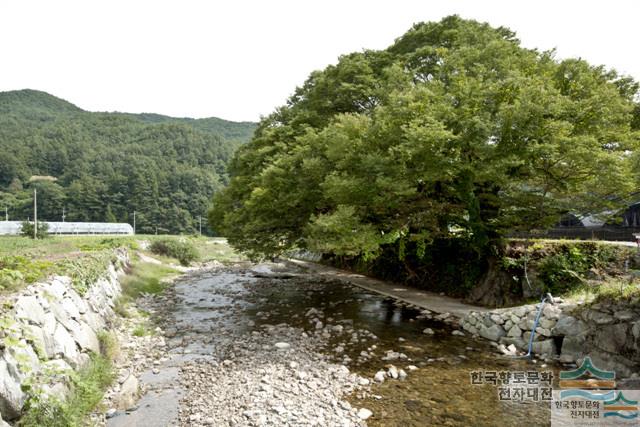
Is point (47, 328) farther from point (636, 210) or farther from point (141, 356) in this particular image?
point (636, 210)

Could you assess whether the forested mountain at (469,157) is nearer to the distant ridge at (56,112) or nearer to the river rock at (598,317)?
the river rock at (598,317)

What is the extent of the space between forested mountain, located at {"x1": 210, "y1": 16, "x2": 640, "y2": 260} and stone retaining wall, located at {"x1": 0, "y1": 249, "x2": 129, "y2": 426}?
6875 millimetres

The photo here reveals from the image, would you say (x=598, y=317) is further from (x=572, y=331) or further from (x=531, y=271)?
(x=531, y=271)

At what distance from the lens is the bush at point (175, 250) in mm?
31484

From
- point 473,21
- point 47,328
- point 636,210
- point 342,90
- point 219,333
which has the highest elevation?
point 473,21

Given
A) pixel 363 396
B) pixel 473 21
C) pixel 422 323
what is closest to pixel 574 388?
pixel 363 396

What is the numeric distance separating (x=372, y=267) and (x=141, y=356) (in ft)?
51.5

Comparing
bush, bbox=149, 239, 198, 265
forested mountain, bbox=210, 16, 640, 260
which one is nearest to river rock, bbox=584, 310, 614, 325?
forested mountain, bbox=210, 16, 640, 260

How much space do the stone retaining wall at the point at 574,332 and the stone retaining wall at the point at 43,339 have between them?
9.58 metres

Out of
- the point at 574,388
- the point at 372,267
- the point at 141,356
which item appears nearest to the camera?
the point at 574,388

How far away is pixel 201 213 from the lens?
85500mm

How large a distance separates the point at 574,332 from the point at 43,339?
10.9 m

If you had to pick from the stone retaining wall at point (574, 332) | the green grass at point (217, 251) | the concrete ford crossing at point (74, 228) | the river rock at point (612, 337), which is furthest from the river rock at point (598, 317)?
the concrete ford crossing at point (74, 228)

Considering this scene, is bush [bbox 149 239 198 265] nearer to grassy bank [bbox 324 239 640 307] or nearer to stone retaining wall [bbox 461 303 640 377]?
grassy bank [bbox 324 239 640 307]
